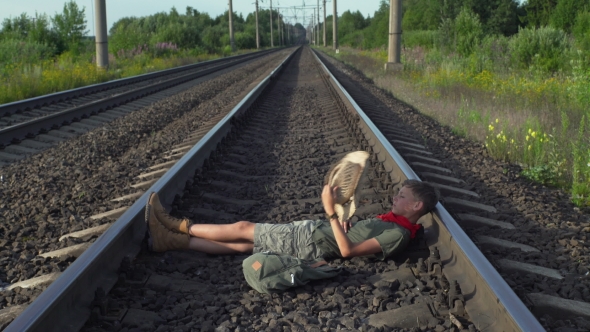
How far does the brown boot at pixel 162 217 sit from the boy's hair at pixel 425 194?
139 cm

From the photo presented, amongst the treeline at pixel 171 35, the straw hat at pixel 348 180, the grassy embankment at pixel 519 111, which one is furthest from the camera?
the treeline at pixel 171 35

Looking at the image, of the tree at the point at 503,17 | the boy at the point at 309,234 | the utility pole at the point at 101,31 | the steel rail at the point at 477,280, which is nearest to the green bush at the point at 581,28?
the boy at the point at 309,234

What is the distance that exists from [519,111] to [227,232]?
6.63m

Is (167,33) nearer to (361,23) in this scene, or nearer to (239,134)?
(239,134)

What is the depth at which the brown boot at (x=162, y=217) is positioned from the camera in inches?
148

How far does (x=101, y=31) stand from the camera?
1912 centimetres

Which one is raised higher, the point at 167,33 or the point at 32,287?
the point at 167,33

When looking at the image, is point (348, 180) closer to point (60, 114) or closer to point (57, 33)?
point (60, 114)

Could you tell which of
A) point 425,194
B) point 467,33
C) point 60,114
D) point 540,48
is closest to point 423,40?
point 467,33

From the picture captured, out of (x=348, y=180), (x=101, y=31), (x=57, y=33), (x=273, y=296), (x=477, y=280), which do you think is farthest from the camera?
(x=57, y=33)

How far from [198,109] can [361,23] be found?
89.7 meters

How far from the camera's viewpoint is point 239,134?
789 cm

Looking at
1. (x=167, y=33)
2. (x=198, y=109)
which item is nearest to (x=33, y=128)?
(x=198, y=109)

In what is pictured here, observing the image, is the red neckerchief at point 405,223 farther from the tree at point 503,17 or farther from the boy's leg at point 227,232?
the tree at point 503,17
